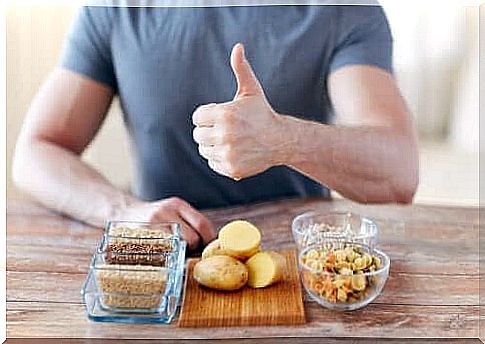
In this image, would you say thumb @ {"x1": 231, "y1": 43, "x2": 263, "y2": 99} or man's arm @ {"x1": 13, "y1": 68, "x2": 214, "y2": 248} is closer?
thumb @ {"x1": 231, "y1": 43, "x2": 263, "y2": 99}

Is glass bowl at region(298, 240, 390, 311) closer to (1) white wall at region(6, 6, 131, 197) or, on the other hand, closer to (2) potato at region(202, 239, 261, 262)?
(2) potato at region(202, 239, 261, 262)

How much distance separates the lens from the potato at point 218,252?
844mm

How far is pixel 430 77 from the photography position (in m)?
0.90

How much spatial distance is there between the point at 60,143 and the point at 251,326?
0.31 meters

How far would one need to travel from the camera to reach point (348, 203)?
94cm

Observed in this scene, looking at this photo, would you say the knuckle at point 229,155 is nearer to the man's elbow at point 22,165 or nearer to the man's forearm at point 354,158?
the man's forearm at point 354,158

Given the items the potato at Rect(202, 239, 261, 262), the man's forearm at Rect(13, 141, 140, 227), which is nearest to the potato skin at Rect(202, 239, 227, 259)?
the potato at Rect(202, 239, 261, 262)

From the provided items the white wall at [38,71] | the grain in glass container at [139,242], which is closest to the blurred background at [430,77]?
the white wall at [38,71]

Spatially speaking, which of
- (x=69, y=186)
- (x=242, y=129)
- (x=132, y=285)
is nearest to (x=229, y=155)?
(x=242, y=129)

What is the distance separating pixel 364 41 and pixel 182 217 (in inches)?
9.0

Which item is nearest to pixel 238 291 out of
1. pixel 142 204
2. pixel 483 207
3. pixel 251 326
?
pixel 251 326

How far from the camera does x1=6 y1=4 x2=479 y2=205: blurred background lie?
2.79 ft

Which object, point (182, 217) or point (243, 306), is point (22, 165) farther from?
point (243, 306)

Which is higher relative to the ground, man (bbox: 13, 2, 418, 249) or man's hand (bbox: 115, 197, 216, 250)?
man (bbox: 13, 2, 418, 249)
